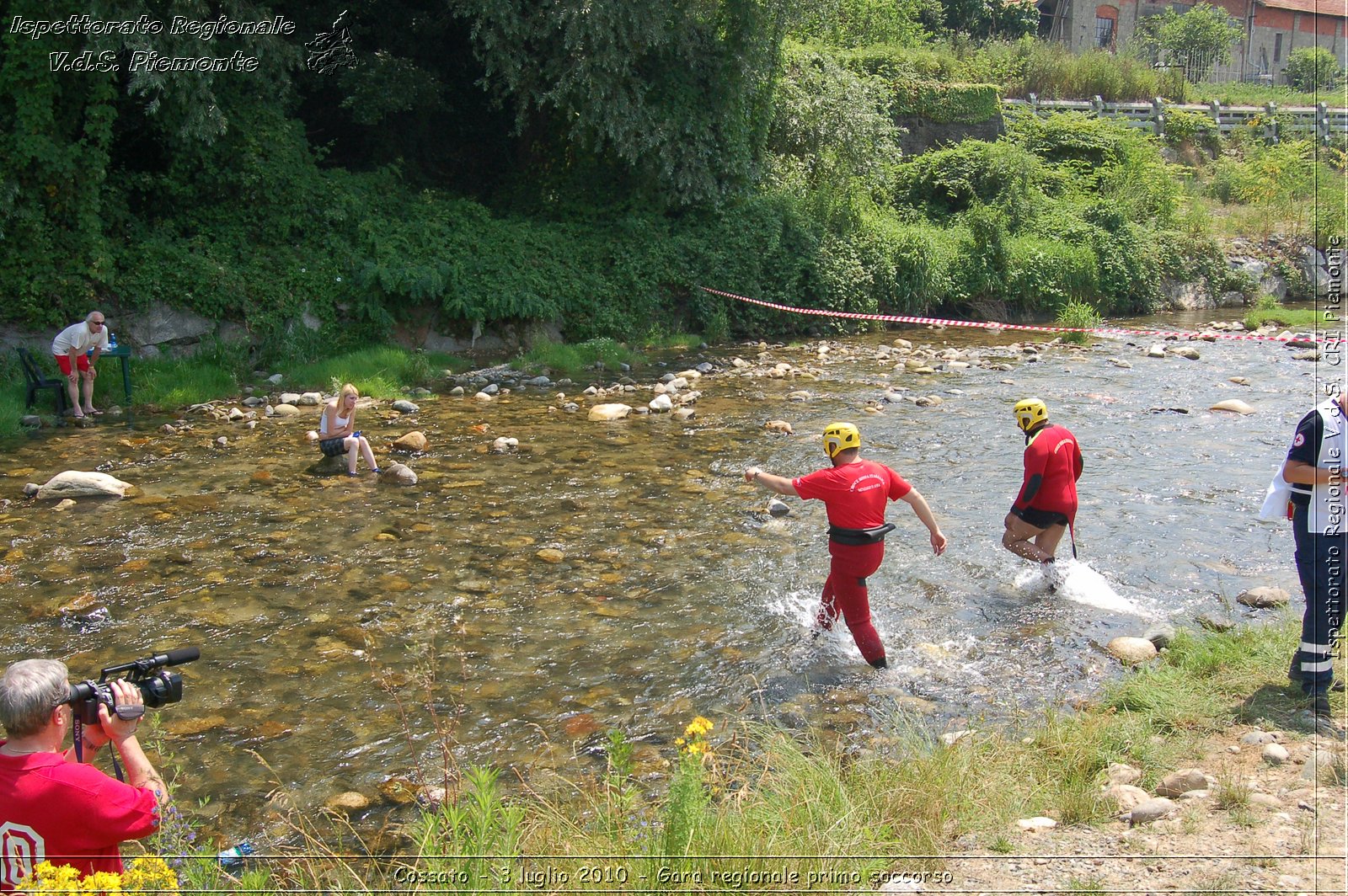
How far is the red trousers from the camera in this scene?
6.50 metres

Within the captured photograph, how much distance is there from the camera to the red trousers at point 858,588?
6.50m

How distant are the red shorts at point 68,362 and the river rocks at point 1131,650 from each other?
1268cm

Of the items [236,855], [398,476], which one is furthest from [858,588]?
[398,476]

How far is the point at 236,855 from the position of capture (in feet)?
14.3

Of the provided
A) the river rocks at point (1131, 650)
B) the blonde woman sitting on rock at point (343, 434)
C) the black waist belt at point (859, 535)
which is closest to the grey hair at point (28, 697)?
the black waist belt at point (859, 535)

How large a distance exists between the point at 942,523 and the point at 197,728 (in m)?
6.42

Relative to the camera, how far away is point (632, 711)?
6.17 metres

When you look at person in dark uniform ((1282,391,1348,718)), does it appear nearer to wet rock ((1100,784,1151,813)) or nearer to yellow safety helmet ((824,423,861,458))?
wet rock ((1100,784,1151,813))

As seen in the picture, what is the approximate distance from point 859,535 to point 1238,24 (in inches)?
2166

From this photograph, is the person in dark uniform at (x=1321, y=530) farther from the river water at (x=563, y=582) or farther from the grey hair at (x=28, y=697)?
the grey hair at (x=28, y=697)

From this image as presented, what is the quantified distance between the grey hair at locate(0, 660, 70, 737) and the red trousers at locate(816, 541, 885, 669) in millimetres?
4375

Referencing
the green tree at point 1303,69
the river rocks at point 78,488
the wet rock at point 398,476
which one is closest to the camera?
the river rocks at point 78,488

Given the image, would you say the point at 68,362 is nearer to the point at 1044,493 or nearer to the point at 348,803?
the point at 348,803

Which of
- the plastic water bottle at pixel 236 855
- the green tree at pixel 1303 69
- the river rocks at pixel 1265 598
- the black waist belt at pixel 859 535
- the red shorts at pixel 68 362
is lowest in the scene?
the plastic water bottle at pixel 236 855
